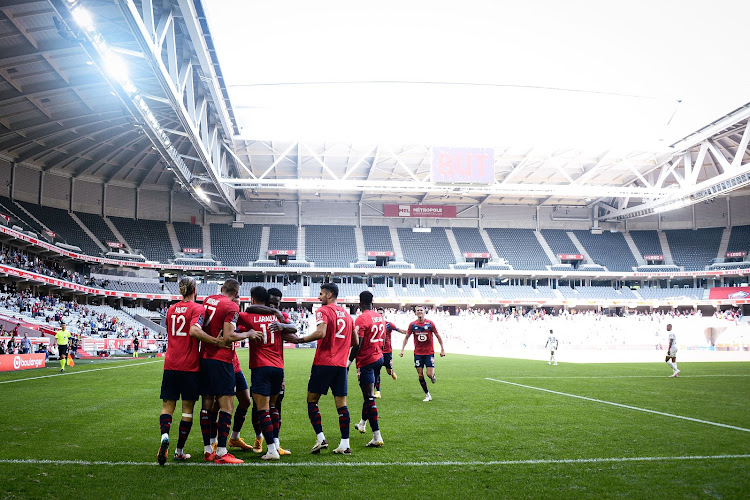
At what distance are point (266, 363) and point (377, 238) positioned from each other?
54588mm

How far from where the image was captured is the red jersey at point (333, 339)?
689 centimetres

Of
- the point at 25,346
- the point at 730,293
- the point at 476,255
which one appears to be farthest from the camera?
the point at 476,255

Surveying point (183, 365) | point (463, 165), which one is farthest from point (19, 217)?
point (183, 365)

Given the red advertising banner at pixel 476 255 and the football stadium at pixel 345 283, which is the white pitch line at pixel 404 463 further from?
the red advertising banner at pixel 476 255

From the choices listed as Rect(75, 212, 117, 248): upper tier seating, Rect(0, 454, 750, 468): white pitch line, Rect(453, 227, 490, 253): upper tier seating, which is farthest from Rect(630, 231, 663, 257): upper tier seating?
Rect(0, 454, 750, 468): white pitch line

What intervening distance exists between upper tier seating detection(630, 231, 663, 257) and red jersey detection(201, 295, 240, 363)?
211 ft

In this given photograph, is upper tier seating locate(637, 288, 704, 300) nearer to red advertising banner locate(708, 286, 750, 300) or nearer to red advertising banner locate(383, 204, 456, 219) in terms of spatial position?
red advertising banner locate(708, 286, 750, 300)

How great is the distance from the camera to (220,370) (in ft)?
21.2

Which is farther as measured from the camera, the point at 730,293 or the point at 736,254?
the point at 736,254

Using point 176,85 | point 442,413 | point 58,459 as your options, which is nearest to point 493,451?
point 442,413

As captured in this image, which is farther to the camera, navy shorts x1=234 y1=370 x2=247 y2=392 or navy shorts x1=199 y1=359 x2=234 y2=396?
navy shorts x1=234 y1=370 x2=247 y2=392

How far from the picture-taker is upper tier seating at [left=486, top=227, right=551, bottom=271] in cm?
5942

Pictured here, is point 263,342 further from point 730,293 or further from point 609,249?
point 609,249

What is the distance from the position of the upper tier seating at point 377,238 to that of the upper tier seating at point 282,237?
27.2ft
